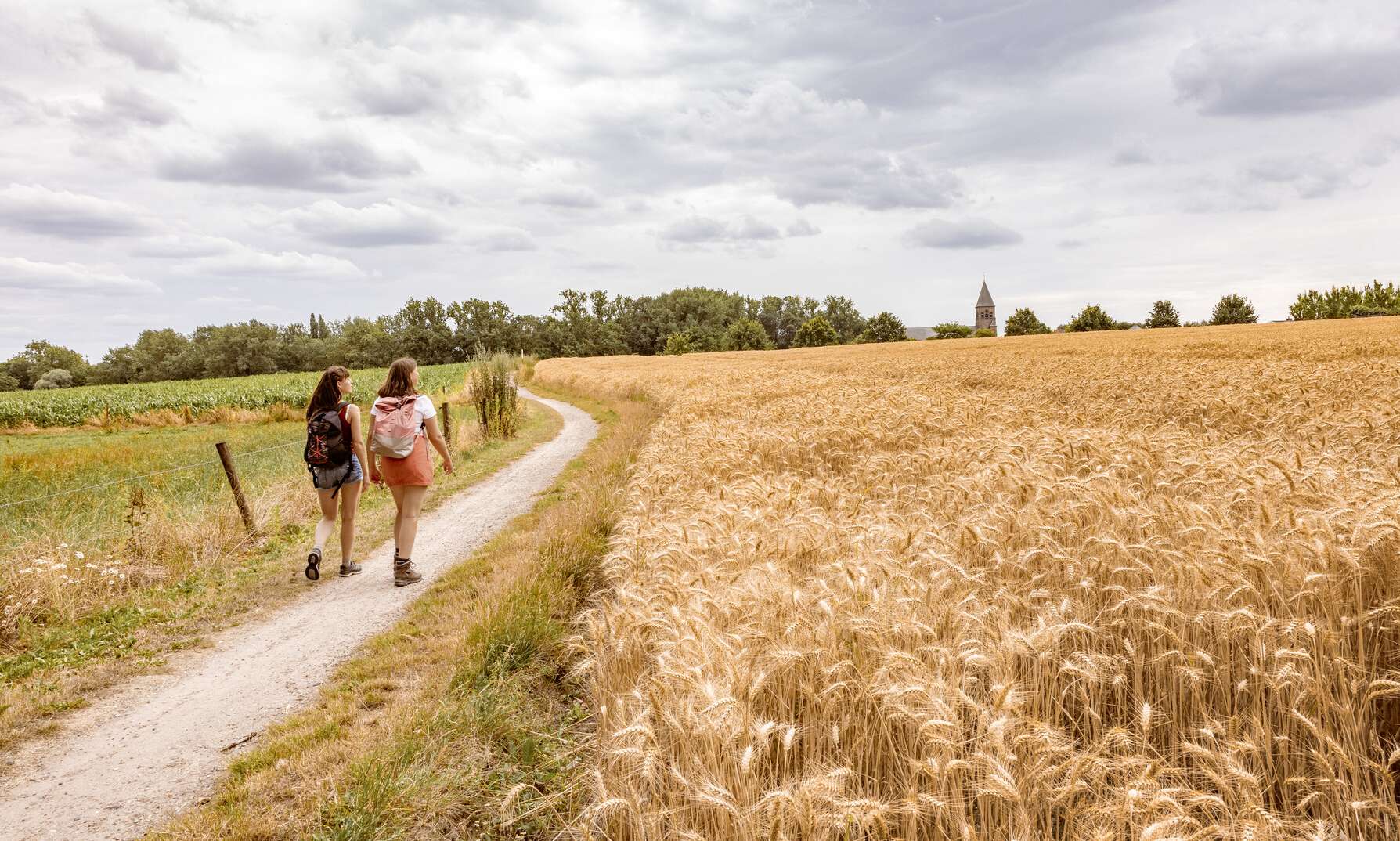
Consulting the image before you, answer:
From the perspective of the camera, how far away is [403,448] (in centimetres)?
841

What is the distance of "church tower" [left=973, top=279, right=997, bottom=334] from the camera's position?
168250mm

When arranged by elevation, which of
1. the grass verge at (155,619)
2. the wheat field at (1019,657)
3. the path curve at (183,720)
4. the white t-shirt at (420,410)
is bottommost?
the path curve at (183,720)

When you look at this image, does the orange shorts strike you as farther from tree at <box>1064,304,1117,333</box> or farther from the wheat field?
tree at <box>1064,304,1117,333</box>

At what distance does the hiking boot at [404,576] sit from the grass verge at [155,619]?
3.40 feet

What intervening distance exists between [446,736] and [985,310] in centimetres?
18222

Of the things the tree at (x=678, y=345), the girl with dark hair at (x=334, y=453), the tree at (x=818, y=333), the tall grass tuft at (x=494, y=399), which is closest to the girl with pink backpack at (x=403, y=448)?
the girl with dark hair at (x=334, y=453)

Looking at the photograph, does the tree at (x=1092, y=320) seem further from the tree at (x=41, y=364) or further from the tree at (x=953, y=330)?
the tree at (x=41, y=364)

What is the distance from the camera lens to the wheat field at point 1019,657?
244 cm

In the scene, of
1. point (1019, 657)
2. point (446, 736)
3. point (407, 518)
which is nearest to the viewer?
point (1019, 657)

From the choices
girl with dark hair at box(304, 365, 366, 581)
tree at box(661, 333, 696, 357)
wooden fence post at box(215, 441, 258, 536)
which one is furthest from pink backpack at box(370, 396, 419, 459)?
tree at box(661, 333, 696, 357)

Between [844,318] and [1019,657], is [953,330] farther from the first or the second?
[1019,657]

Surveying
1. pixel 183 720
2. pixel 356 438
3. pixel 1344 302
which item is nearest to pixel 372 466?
pixel 356 438

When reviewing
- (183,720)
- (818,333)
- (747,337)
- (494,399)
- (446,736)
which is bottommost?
(183,720)

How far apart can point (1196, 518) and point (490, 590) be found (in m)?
5.80
